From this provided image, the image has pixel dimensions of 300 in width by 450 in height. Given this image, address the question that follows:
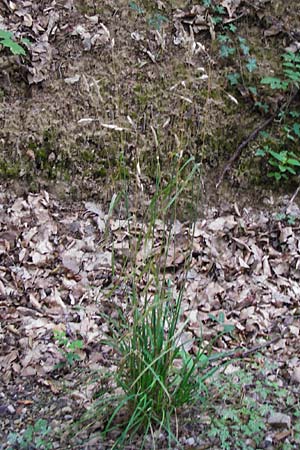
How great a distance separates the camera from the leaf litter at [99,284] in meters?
2.86

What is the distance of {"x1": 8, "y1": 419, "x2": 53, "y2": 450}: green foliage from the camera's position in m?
2.35

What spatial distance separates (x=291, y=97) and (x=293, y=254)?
128 centimetres

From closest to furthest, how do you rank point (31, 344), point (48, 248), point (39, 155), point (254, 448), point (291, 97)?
point (254, 448)
point (31, 344)
point (48, 248)
point (39, 155)
point (291, 97)

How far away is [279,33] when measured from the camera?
4.35 meters

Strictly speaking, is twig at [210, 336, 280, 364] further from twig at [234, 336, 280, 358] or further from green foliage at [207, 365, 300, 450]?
green foliage at [207, 365, 300, 450]

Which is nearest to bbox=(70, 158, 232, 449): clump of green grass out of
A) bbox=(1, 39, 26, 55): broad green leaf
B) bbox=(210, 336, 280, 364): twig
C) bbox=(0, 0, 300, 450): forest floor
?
bbox=(0, 0, 300, 450): forest floor

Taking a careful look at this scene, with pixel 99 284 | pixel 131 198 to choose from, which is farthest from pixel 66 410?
pixel 131 198

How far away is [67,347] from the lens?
2891 millimetres

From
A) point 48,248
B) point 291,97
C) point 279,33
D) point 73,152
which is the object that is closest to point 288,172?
point 291,97

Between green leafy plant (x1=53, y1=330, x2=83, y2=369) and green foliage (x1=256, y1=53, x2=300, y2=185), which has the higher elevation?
green foliage (x1=256, y1=53, x2=300, y2=185)

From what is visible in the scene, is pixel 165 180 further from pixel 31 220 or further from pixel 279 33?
pixel 279 33

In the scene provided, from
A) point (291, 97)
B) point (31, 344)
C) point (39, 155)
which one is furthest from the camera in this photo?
point (291, 97)

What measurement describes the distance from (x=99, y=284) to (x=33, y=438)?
116 centimetres

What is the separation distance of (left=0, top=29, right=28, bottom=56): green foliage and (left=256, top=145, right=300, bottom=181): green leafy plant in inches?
73.3
